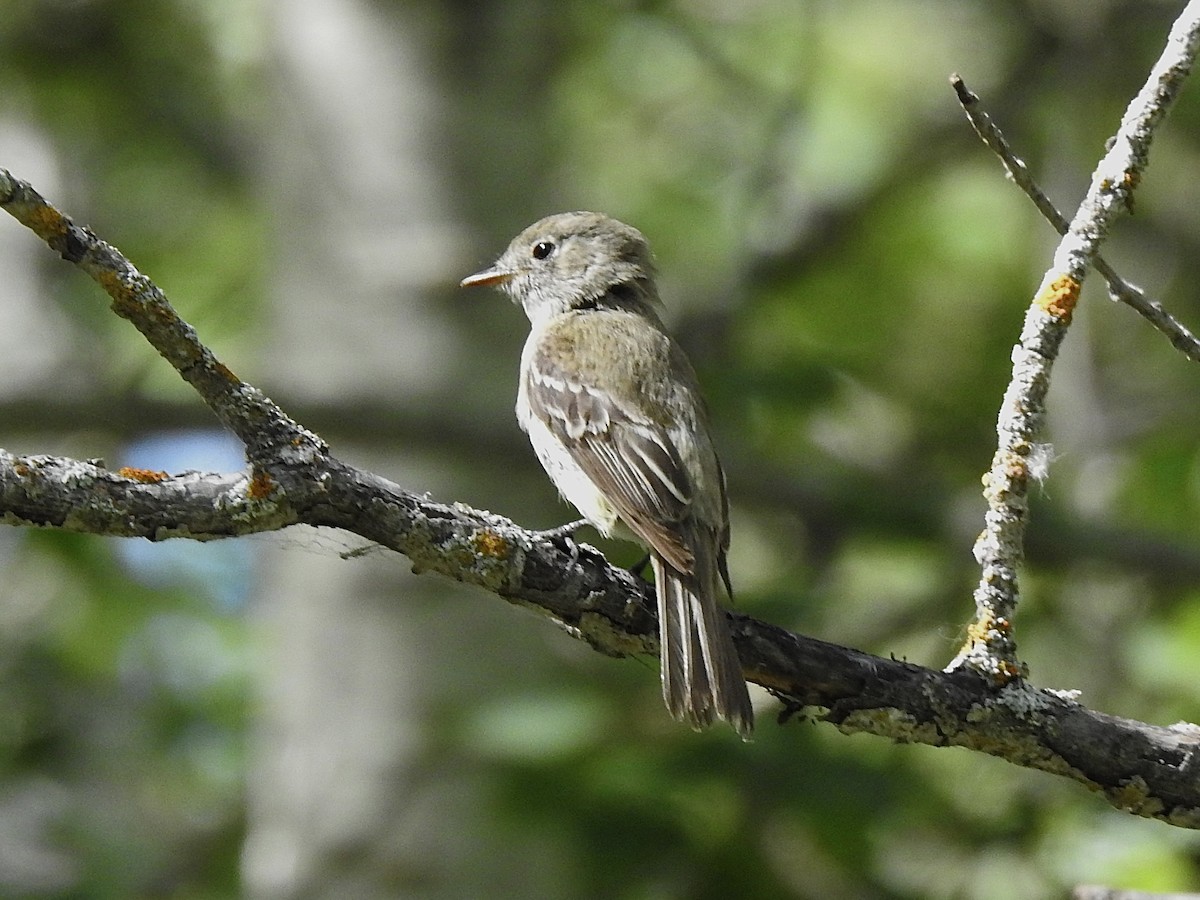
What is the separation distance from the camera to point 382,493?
279 cm

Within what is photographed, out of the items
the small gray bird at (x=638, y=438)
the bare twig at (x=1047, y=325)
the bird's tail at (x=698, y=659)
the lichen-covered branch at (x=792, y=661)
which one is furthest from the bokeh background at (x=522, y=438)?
the bare twig at (x=1047, y=325)

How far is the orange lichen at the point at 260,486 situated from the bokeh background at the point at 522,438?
2.05 m

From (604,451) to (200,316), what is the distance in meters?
4.47

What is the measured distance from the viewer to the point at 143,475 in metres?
2.59

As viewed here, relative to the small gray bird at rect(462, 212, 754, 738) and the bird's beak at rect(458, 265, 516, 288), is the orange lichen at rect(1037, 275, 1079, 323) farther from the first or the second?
the bird's beak at rect(458, 265, 516, 288)

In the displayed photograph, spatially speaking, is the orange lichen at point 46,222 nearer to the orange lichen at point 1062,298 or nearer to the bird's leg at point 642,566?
the orange lichen at point 1062,298

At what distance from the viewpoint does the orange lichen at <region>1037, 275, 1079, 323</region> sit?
3.06 m

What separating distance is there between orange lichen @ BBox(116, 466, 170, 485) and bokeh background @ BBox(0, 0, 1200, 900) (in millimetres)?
2121

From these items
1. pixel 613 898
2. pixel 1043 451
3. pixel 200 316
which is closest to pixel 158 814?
pixel 200 316

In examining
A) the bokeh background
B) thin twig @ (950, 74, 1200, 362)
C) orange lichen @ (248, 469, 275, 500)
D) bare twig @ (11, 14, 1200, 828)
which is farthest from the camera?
the bokeh background

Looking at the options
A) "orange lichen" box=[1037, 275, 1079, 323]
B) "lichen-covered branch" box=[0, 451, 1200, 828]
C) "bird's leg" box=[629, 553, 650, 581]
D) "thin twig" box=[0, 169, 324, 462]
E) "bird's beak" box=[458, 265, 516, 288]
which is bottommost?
"lichen-covered branch" box=[0, 451, 1200, 828]

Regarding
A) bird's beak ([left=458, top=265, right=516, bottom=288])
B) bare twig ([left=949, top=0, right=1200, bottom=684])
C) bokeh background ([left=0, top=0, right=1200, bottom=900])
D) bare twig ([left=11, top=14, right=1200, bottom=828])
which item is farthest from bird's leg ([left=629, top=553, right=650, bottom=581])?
bird's beak ([left=458, top=265, right=516, bottom=288])

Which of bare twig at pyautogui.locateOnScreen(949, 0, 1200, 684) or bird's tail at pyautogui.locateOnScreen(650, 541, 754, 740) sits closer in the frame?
bare twig at pyautogui.locateOnScreen(949, 0, 1200, 684)

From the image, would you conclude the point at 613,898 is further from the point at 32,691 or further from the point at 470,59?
the point at 470,59
